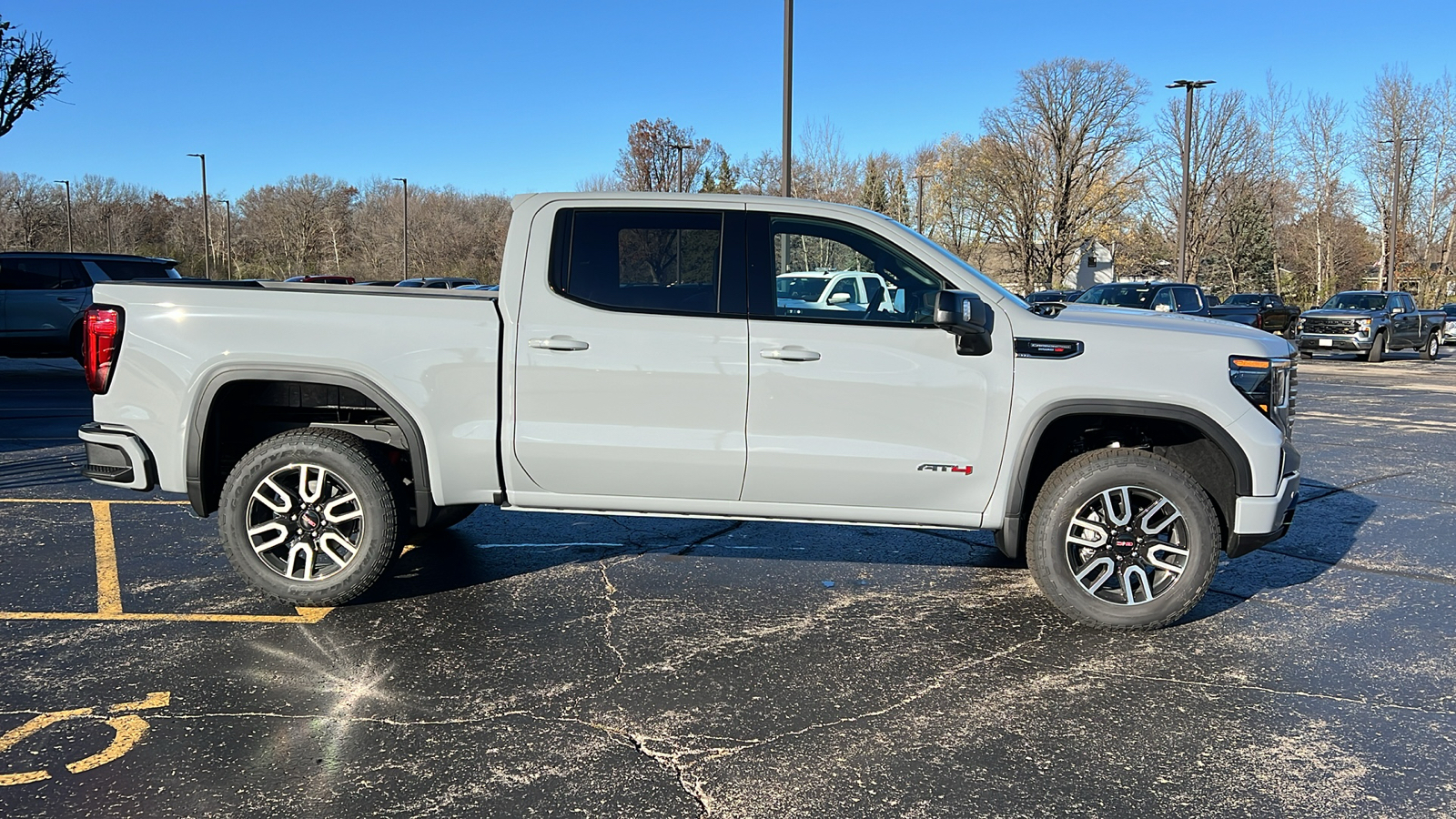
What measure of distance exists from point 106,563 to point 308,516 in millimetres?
1627

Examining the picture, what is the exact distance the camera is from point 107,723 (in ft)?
11.7

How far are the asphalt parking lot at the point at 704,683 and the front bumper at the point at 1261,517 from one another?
45 centimetres

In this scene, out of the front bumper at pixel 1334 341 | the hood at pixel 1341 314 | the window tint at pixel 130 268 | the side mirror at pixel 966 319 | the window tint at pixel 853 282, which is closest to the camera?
the side mirror at pixel 966 319

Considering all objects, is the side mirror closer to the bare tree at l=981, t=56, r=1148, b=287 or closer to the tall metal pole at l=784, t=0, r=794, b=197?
the tall metal pole at l=784, t=0, r=794, b=197

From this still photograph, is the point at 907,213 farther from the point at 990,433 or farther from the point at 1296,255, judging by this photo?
the point at 990,433

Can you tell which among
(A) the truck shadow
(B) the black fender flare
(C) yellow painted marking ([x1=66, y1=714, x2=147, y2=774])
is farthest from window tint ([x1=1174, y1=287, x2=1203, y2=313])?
(C) yellow painted marking ([x1=66, y1=714, x2=147, y2=774])

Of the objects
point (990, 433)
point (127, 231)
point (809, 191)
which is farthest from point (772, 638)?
point (127, 231)

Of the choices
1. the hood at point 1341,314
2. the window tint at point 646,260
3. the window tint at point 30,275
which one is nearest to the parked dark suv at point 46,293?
the window tint at point 30,275

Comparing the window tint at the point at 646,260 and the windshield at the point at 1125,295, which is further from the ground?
the windshield at the point at 1125,295

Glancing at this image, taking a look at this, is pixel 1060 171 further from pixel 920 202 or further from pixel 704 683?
pixel 704 683

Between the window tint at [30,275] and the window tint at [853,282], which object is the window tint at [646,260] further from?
the window tint at [30,275]

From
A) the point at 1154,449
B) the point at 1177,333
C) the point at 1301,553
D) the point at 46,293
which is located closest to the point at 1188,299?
the point at 1301,553

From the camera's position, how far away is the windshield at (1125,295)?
72.4ft

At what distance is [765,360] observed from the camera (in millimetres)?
4566
